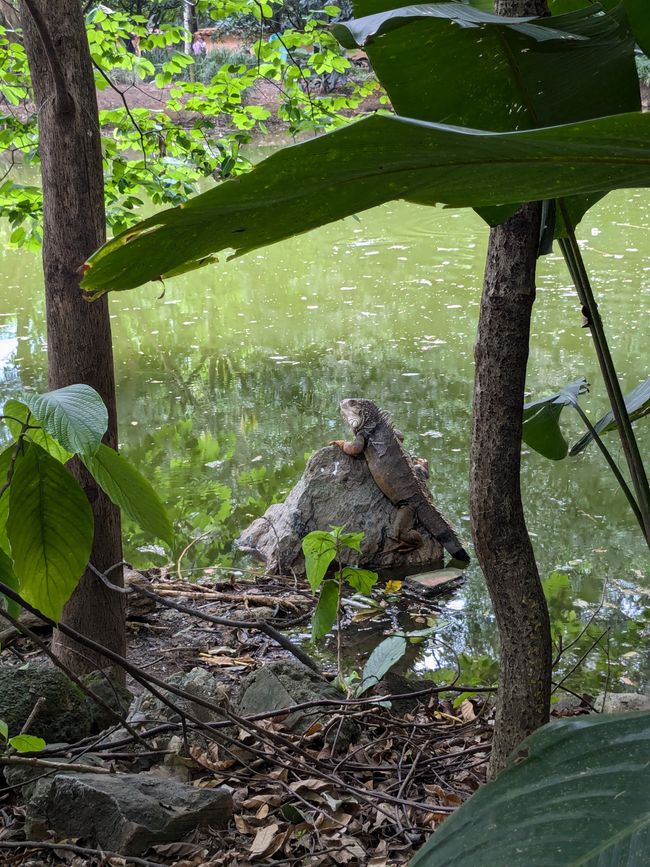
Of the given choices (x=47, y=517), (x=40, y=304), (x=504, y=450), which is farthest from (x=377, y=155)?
(x=40, y=304)

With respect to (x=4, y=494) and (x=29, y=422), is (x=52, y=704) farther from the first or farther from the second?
(x=29, y=422)

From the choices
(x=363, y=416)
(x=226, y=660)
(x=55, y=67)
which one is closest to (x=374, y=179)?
(x=55, y=67)

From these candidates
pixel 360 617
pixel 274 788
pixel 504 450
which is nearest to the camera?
pixel 504 450

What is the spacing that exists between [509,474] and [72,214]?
5.56ft

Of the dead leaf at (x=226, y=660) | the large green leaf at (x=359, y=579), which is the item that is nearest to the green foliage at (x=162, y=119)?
the dead leaf at (x=226, y=660)

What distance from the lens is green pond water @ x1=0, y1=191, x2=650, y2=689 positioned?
492 cm

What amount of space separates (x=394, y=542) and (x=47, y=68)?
3.23 meters

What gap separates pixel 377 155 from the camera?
21.8 inches

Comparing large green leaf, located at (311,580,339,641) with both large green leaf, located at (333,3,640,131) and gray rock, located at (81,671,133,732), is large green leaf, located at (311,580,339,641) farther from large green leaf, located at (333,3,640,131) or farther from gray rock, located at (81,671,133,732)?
large green leaf, located at (333,3,640,131)

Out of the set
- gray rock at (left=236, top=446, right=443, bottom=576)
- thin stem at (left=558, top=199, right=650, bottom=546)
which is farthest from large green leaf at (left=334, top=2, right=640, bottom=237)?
gray rock at (left=236, top=446, right=443, bottom=576)

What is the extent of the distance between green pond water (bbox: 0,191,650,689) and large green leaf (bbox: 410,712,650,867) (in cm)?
323

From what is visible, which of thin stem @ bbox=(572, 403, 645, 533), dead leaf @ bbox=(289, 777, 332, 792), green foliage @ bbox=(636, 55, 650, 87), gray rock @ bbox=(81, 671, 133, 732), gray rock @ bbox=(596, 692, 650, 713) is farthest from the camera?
green foliage @ bbox=(636, 55, 650, 87)

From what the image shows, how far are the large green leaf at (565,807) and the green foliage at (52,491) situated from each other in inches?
25.5

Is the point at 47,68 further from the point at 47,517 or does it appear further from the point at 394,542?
the point at 394,542
